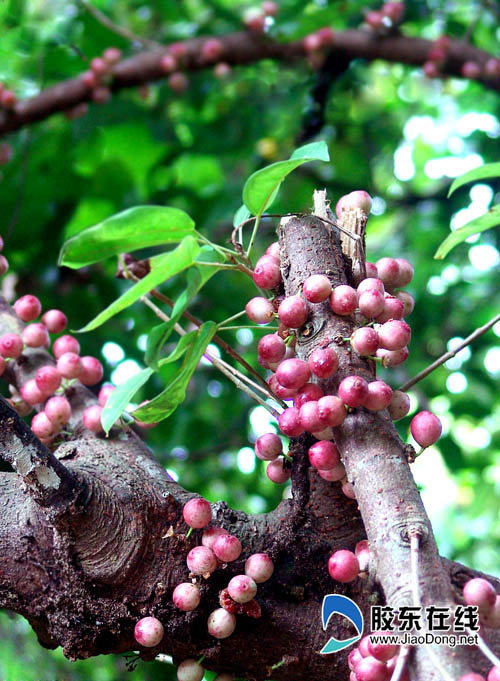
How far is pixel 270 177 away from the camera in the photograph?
0.81 meters

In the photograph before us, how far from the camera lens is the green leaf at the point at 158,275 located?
679 millimetres

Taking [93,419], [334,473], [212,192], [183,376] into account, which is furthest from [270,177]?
[212,192]

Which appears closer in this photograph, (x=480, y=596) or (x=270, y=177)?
(x=480, y=596)

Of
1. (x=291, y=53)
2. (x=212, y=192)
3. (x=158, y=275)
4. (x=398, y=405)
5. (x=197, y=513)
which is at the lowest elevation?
(x=212, y=192)

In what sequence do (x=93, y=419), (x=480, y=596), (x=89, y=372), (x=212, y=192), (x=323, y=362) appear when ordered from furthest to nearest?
(x=212, y=192), (x=89, y=372), (x=93, y=419), (x=323, y=362), (x=480, y=596)

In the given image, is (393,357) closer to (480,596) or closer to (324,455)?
(324,455)

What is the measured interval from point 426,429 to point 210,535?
287mm

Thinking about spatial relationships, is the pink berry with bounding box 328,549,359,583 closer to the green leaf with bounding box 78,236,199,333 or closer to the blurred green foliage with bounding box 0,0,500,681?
the green leaf with bounding box 78,236,199,333

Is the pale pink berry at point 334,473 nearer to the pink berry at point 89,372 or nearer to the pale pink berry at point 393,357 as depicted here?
the pale pink berry at point 393,357

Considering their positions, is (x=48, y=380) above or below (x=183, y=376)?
below

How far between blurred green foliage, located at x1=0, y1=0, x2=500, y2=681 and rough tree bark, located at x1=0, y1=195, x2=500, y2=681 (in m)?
0.75

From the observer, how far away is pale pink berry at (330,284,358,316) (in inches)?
32.1

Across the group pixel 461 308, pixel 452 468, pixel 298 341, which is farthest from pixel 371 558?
pixel 461 308

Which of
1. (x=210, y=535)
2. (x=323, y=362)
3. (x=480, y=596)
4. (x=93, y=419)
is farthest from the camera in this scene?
(x=93, y=419)
